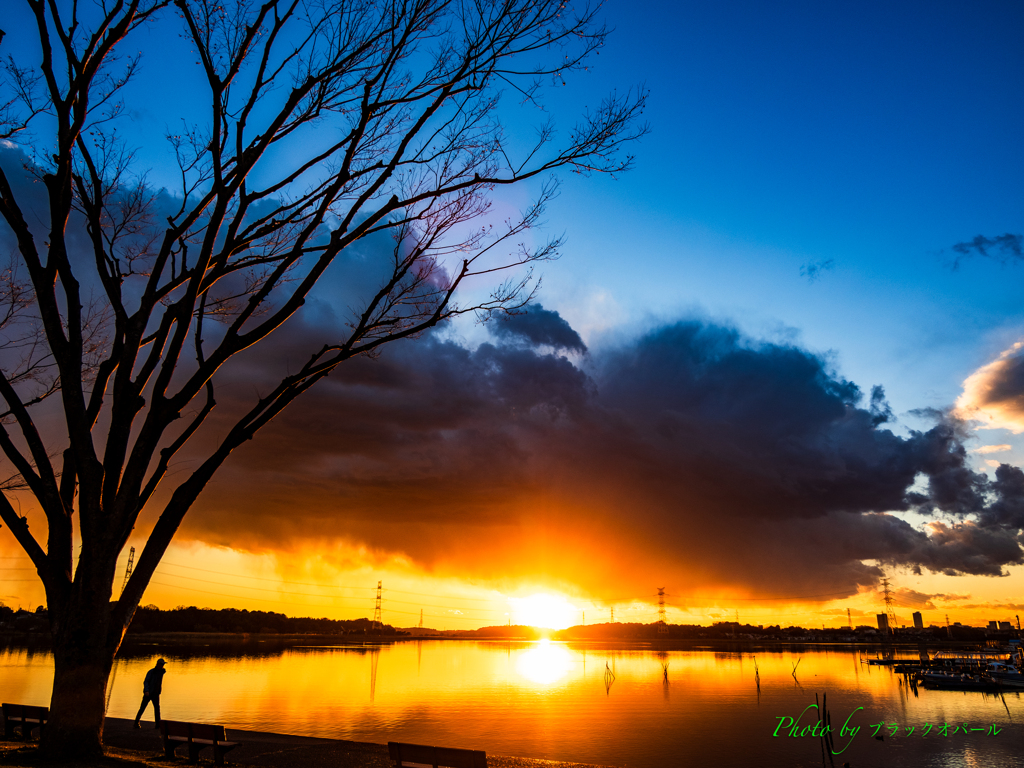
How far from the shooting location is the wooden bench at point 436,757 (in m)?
14.1

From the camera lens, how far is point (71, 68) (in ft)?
36.6

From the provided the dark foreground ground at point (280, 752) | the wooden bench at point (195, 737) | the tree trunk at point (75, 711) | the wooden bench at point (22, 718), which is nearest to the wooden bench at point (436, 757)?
the dark foreground ground at point (280, 752)

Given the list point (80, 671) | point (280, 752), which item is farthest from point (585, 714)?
point (80, 671)

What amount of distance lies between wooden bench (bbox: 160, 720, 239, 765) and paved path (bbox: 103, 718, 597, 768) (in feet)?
3.76

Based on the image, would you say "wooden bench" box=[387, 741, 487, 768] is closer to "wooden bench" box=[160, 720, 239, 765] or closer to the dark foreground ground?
the dark foreground ground

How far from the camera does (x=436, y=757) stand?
14609 millimetres

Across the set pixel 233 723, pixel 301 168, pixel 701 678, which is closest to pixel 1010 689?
pixel 701 678

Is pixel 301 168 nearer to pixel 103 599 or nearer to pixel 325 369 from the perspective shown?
pixel 325 369

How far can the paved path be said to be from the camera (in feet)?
60.6

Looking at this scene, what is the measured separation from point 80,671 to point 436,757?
320 inches

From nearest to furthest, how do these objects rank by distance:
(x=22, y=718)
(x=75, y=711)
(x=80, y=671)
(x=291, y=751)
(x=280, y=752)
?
(x=75, y=711) < (x=80, y=671) < (x=22, y=718) < (x=280, y=752) < (x=291, y=751)

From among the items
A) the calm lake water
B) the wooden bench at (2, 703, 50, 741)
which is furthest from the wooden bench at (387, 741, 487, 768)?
the calm lake water

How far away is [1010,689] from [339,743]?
326ft

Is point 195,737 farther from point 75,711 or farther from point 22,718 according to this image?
point 75,711
